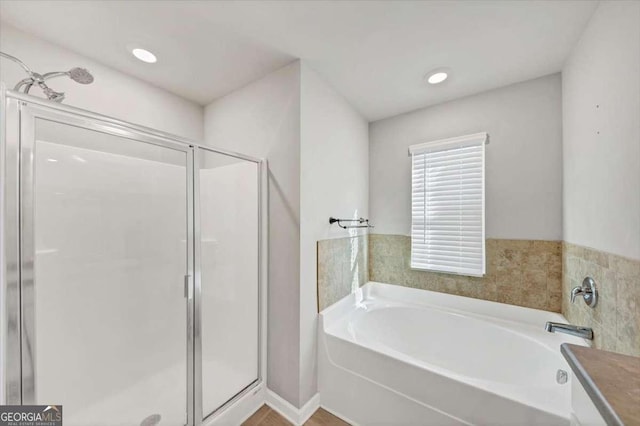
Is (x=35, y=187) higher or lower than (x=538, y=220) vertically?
higher

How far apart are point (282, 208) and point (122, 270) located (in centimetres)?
96

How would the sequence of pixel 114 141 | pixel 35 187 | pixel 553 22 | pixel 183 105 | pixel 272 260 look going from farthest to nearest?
1. pixel 183 105
2. pixel 272 260
3. pixel 553 22
4. pixel 114 141
5. pixel 35 187

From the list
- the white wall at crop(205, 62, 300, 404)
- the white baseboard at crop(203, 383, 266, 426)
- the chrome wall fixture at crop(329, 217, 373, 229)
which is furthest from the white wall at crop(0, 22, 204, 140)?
the white baseboard at crop(203, 383, 266, 426)

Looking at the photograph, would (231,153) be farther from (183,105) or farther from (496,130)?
(496,130)

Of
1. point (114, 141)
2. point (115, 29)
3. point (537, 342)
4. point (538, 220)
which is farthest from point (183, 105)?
point (537, 342)

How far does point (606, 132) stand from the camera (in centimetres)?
118

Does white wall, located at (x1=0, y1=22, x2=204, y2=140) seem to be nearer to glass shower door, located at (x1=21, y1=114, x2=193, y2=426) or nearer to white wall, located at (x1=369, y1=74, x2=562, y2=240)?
glass shower door, located at (x1=21, y1=114, x2=193, y2=426)

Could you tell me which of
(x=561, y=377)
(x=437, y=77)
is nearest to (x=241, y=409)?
(x=561, y=377)

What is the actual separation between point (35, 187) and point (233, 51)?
1.32m

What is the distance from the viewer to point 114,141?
113 cm

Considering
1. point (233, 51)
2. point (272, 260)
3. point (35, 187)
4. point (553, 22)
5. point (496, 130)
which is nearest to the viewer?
point (35, 187)

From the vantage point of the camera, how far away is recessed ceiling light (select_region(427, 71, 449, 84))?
180 centimetres

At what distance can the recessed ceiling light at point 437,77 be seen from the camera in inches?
71.1

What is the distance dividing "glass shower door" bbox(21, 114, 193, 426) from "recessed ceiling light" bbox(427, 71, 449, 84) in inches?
72.9
